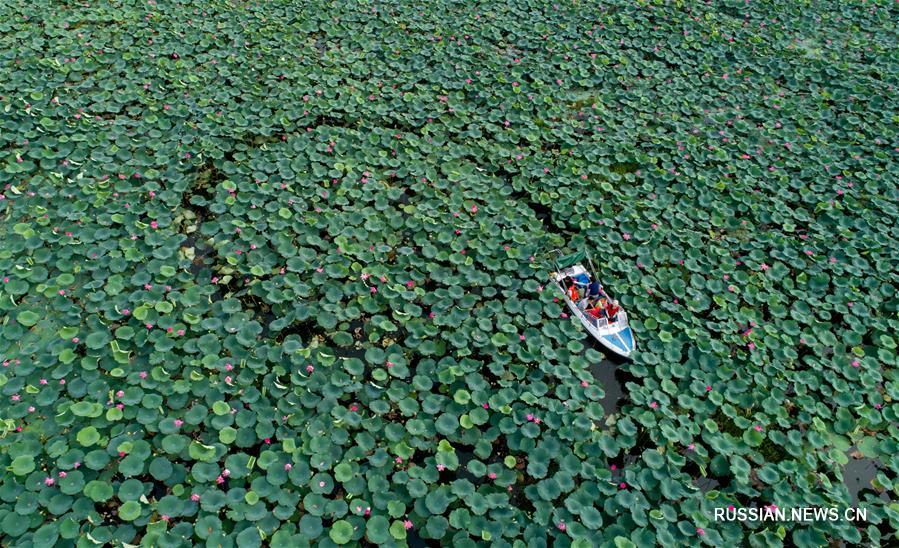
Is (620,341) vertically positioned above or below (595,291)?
below

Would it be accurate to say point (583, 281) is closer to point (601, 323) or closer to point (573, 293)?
point (573, 293)

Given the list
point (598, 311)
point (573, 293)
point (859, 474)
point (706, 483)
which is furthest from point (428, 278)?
point (859, 474)

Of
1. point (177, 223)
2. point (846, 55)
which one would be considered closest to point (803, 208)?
point (846, 55)

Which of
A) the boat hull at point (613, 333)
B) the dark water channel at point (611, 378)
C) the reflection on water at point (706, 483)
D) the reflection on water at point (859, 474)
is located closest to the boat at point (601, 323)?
the boat hull at point (613, 333)

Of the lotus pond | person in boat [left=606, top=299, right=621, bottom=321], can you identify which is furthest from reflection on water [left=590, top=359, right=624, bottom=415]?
person in boat [left=606, top=299, right=621, bottom=321]

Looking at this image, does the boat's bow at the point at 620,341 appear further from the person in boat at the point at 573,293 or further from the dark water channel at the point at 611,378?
the person in boat at the point at 573,293

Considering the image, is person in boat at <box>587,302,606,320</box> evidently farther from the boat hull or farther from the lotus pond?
the lotus pond
